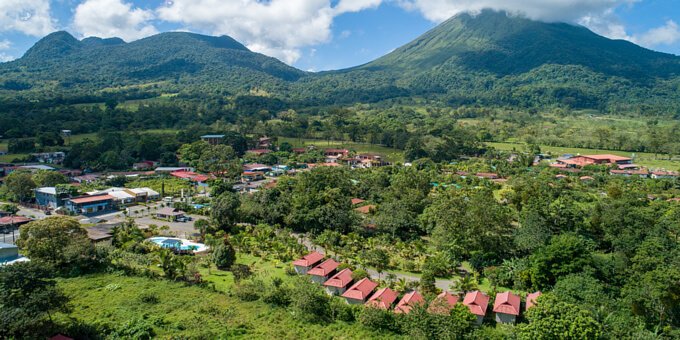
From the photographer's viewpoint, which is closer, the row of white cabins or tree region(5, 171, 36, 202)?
the row of white cabins

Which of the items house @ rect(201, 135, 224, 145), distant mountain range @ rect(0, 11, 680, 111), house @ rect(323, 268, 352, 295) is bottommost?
house @ rect(323, 268, 352, 295)

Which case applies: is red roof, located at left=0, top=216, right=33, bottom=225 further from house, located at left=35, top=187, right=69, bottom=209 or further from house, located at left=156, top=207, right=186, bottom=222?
house, located at left=156, top=207, right=186, bottom=222

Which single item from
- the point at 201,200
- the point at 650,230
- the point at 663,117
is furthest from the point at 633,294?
the point at 663,117

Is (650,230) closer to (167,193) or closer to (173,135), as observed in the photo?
(167,193)

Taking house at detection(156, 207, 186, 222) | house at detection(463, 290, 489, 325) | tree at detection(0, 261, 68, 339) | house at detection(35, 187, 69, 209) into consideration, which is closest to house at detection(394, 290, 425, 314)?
house at detection(463, 290, 489, 325)

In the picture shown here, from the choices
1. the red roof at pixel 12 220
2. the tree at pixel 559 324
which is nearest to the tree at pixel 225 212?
the red roof at pixel 12 220

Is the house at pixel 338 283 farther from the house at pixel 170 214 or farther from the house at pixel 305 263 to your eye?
the house at pixel 170 214

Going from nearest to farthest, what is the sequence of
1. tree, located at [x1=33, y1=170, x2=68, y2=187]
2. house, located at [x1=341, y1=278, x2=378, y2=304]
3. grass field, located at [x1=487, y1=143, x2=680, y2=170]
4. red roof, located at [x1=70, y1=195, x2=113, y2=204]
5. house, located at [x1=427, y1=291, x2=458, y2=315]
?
house, located at [x1=427, y1=291, x2=458, y2=315] → house, located at [x1=341, y1=278, x2=378, y2=304] → red roof, located at [x1=70, y1=195, x2=113, y2=204] → tree, located at [x1=33, y1=170, x2=68, y2=187] → grass field, located at [x1=487, y1=143, x2=680, y2=170]

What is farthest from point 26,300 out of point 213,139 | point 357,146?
point 357,146

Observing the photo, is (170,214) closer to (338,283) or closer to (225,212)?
(225,212)
